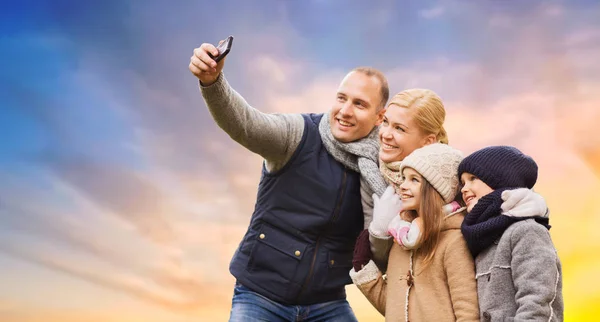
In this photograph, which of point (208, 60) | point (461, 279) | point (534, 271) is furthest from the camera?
point (208, 60)

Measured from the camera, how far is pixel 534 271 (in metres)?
3.38

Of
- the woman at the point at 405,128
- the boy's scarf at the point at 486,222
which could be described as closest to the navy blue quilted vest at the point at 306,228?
the woman at the point at 405,128

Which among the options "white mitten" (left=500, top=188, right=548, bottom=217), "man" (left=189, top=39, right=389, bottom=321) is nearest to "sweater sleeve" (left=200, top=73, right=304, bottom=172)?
"man" (left=189, top=39, right=389, bottom=321)

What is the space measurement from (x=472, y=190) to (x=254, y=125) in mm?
1433

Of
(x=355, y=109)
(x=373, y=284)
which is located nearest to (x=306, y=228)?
(x=373, y=284)

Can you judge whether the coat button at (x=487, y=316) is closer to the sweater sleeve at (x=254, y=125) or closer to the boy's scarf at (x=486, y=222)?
the boy's scarf at (x=486, y=222)

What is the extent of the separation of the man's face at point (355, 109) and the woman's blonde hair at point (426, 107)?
40 cm

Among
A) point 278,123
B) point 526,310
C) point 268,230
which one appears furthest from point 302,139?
point 526,310

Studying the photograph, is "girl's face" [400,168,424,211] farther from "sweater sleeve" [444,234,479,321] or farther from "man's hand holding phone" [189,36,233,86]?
"man's hand holding phone" [189,36,233,86]

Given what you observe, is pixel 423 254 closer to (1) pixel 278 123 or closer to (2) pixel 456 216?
(2) pixel 456 216

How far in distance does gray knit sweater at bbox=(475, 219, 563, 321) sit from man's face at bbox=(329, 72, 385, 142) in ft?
4.33

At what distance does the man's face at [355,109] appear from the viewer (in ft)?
15.1

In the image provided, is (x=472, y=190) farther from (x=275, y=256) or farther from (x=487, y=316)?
(x=275, y=256)

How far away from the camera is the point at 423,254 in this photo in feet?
12.7
